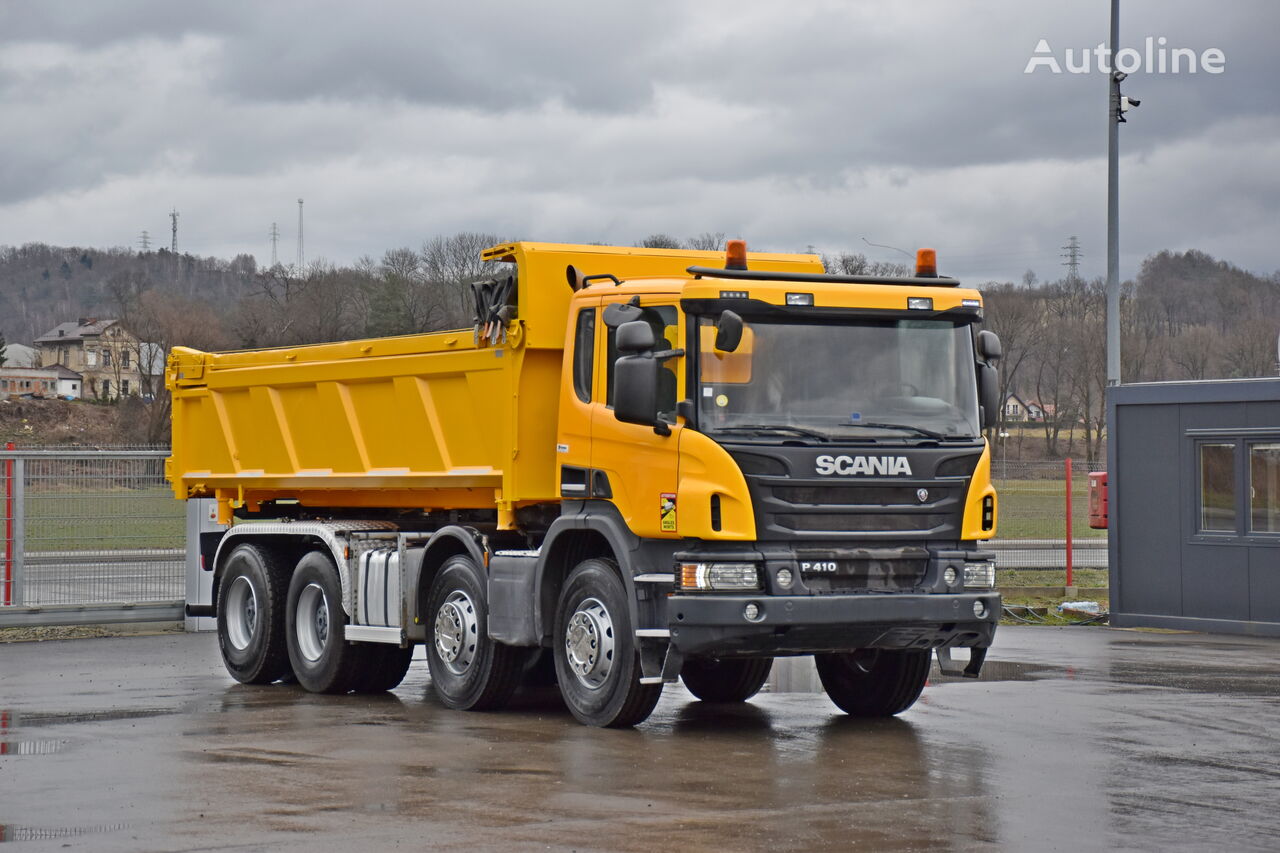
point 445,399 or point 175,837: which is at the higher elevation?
point 445,399

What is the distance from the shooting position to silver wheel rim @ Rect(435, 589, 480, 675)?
Answer: 41.7 feet

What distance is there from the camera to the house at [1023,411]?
3686 inches

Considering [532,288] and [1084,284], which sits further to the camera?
[1084,284]

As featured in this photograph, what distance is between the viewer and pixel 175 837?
25.1ft

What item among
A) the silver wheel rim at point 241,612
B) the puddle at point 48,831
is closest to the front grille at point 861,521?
the puddle at point 48,831

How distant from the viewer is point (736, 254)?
1146cm

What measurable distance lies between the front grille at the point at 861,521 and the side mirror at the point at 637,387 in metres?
1.01

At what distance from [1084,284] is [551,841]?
97144mm

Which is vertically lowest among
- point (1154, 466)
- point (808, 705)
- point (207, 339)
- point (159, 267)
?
point (808, 705)

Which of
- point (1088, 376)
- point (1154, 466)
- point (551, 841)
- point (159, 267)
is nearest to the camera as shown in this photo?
point (551, 841)

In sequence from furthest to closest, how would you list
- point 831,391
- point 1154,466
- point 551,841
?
point 1154,466 → point 831,391 → point 551,841

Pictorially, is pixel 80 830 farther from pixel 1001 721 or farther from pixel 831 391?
pixel 1001 721

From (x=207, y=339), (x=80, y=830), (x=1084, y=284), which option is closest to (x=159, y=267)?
(x=207, y=339)

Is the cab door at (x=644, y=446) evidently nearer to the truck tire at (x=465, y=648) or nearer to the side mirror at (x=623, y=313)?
the side mirror at (x=623, y=313)
